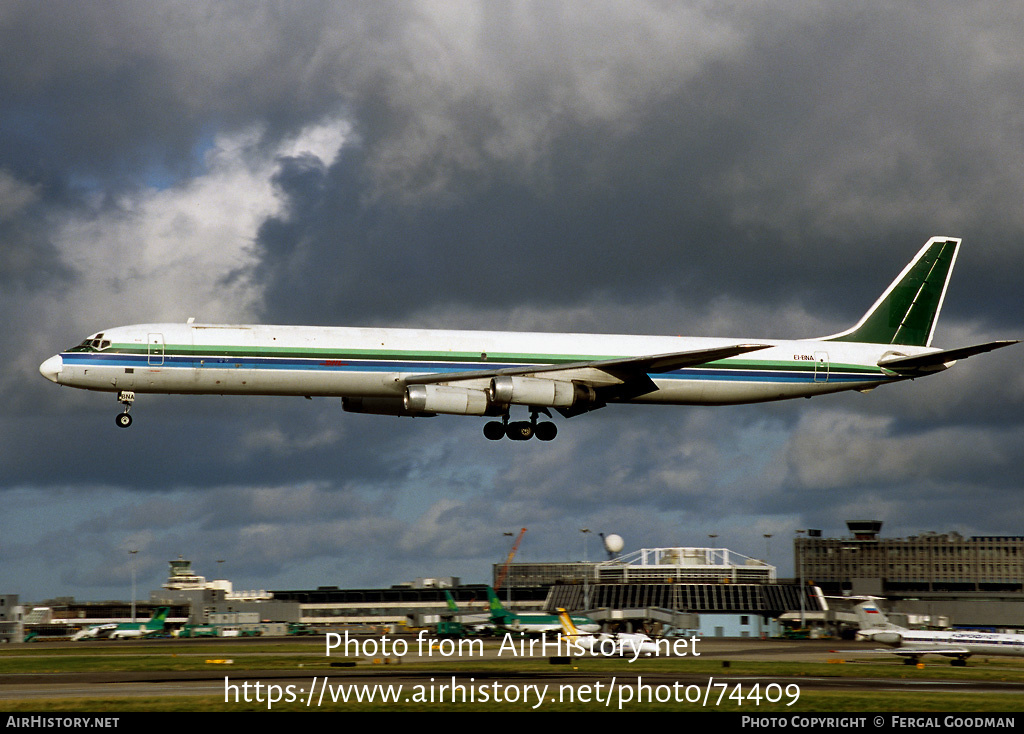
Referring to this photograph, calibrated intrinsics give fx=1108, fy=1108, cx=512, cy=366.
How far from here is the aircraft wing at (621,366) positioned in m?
59.5

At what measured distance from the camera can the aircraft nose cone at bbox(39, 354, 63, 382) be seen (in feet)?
184

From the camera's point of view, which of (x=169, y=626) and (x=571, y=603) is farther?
(x=571, y=603)

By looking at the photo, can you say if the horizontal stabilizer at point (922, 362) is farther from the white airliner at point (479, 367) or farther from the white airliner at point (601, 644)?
the white airliner at point (601, 644)

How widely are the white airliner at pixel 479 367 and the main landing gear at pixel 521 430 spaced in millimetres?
82

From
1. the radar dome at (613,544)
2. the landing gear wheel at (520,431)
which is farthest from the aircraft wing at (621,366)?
the radar dome at (613,544)

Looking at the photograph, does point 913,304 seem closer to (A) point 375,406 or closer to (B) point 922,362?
(B) point 922,362

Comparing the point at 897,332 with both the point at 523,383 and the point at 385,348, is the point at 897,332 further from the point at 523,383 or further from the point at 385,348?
the point at 385,348

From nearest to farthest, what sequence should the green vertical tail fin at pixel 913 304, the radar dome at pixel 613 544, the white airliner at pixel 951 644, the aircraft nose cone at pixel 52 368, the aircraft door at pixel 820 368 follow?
the aircraft nose cone at pixel 52 368 < the aircraft door at pixel 820 368 < the white airliner at pixel 951 644 < the green vertical tail fin at pixel 913 304 < the radar dome at pixel 613 544

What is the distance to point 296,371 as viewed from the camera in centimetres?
5753

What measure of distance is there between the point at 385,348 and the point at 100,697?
74.9 ft

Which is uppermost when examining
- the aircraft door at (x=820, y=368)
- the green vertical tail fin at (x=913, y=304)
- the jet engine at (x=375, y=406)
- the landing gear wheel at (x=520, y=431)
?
the green vertical tail fin at (x=913, y=304)
